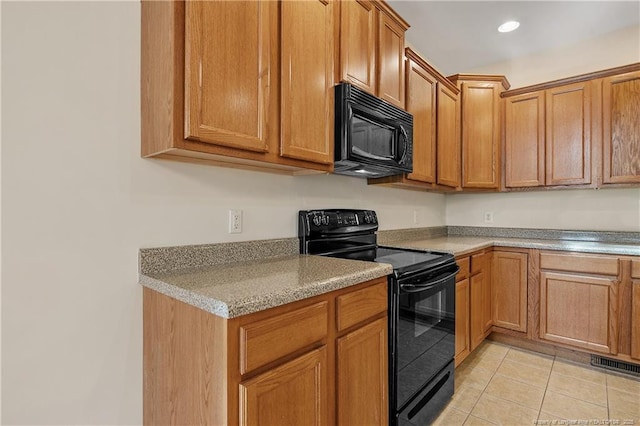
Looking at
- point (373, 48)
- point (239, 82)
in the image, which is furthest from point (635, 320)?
point (239, 82)

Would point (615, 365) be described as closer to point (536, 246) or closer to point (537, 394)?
point (537, 394)

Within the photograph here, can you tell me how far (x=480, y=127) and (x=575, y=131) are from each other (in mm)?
730

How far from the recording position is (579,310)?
2.51 m

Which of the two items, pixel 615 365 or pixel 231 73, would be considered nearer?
pixel 231 73

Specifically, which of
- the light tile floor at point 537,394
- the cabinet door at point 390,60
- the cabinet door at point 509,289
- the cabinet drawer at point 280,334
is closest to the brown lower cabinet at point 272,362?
the cabinet drawer at point 280,334

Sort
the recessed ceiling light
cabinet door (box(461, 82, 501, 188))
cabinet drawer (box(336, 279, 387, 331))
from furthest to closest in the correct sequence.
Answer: cabinet door (box(461, 82, 501, 188)) → the recessed ceiling light → cabinet drawer (box(336, 279, 387, 331))

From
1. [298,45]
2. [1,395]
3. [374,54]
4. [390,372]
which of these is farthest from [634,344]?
[1,395]

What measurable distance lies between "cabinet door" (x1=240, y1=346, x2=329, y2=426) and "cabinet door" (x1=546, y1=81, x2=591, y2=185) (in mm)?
2772

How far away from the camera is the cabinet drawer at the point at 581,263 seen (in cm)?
Answer: 237

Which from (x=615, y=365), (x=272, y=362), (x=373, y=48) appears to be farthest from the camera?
(x=615, y=365)

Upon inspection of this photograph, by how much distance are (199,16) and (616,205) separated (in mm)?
3441

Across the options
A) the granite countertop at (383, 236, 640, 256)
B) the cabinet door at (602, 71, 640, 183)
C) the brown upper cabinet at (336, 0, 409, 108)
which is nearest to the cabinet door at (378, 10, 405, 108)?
the brown upper cabinet at (336, 0, 409, 108)

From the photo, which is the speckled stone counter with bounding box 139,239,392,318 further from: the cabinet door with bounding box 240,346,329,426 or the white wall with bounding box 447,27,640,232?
the white wall with bounding box 447,27,640,232

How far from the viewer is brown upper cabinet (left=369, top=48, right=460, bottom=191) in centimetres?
238
